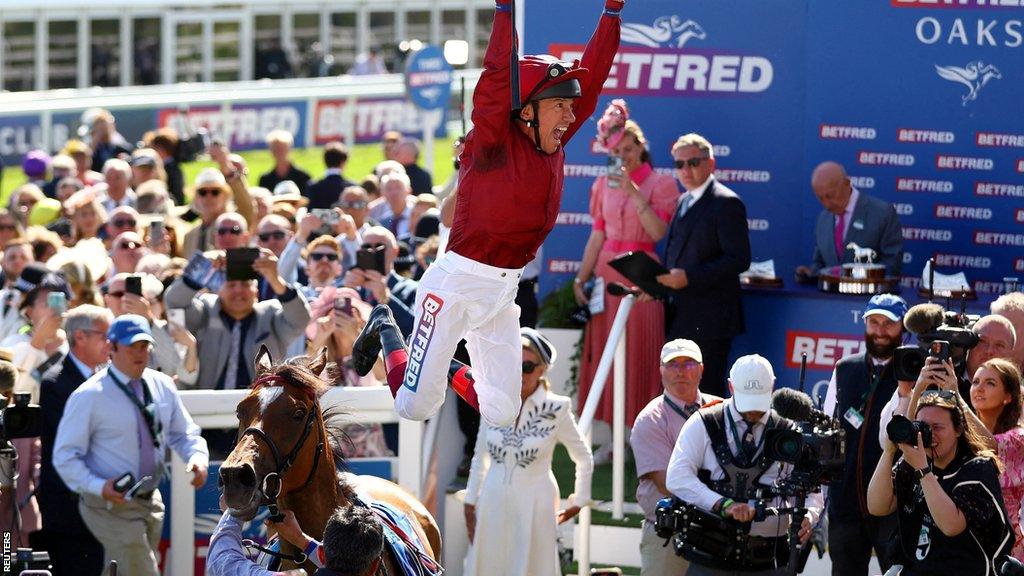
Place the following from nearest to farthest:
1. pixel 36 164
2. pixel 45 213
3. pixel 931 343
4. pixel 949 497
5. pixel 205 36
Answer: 1. pixel 949 497
2. pixel 931 343
3. pixel 45 213
4. pixel 36 164
5. pixel 205 36

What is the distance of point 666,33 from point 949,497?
222 inches

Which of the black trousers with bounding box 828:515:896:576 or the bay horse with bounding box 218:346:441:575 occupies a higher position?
the bay horse with bounding box 218:346:441:575

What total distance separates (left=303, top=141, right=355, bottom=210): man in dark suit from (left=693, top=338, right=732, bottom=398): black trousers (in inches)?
226

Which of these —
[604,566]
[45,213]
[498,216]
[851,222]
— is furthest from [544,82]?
[45,213]

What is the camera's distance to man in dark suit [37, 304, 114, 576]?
9234 millimetres

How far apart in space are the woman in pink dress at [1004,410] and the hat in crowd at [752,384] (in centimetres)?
106

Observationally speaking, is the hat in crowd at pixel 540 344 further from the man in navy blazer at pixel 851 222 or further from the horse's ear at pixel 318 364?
the man in navy blazer at pixel 851 222

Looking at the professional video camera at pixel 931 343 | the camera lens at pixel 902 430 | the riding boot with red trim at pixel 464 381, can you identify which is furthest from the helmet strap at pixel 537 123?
the professional video camera at pixel 931 343

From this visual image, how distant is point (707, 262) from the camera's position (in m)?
10.9

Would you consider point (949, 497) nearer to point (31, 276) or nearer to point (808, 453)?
point (808, 453)

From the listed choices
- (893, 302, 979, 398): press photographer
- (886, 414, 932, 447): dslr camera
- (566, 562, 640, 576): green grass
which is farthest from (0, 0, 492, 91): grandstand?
(886, 414, 932, 447): dslr camera

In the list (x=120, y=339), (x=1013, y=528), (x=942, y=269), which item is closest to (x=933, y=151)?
(x=942, y=269)

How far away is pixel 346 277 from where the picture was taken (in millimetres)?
10805

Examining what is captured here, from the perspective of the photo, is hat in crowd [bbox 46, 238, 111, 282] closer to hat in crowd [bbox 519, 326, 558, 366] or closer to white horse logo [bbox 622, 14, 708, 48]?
hat in crowd [bbox 519, 326, 558, 366]
